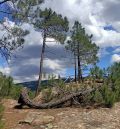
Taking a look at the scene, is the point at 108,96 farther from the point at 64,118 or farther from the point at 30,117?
the point at 30,117

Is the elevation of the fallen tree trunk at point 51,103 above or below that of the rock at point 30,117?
above

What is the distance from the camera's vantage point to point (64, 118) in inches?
577

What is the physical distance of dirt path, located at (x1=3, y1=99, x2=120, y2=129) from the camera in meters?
14.0

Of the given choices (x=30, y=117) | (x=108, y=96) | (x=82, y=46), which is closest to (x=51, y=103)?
(x=30, y=117)

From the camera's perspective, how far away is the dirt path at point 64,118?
14.0 metres

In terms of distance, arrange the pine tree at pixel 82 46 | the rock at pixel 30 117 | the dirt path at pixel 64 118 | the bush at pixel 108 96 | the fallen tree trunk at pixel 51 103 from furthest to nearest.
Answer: the pine tree at pixel 82 46, the fallen tree trunk at pixel 51 103, the bush at pixel 108 96, the rock at pixel 30 117, the dirt path at pixel 64 118

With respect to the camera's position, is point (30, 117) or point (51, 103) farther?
point (51, 103)

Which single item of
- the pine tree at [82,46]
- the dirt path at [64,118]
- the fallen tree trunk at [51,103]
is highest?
the pine tree at [82,46]

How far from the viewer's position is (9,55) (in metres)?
17.5

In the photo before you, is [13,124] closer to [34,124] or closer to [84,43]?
[34,124]

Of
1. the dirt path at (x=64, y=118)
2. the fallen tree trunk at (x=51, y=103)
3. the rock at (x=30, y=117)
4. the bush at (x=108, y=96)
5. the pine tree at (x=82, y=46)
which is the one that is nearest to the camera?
the dirt path at (x=64, y=118)

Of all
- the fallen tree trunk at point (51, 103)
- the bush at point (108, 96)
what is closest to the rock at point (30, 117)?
the fallen tree trunk at point (51, 103)

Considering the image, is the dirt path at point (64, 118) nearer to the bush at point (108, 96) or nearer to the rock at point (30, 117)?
the rock at point (30, 117)

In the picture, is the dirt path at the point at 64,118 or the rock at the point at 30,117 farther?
the rock at the point at 30,117
